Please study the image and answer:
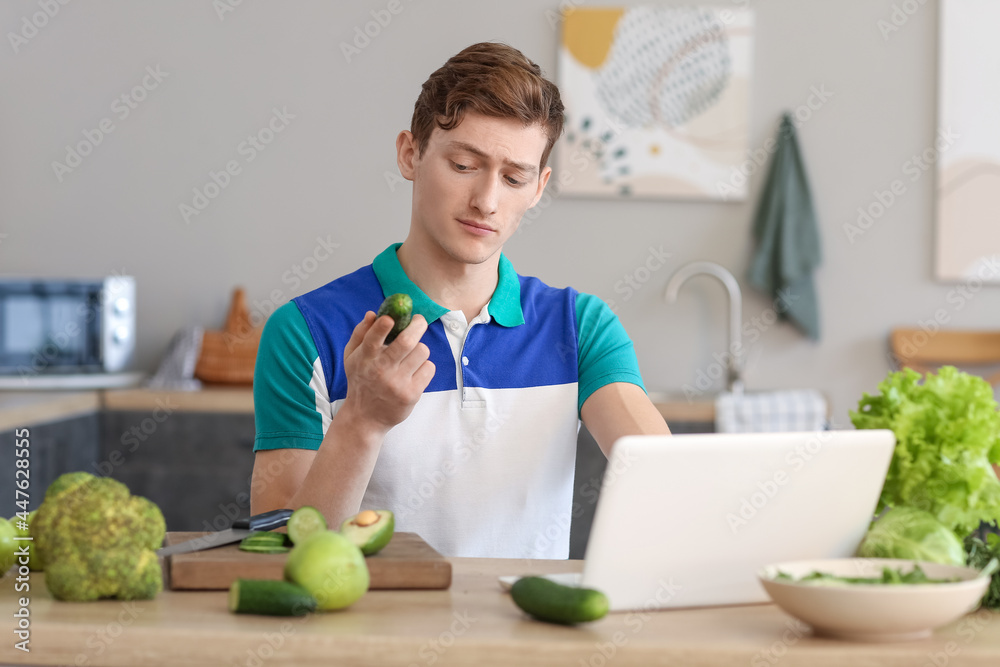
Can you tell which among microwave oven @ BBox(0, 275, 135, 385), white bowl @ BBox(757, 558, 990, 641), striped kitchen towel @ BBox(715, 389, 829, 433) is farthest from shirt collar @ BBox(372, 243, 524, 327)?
microwave oven @ BBox(0, 275, 135, 385)

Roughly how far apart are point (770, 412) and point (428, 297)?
1825 millimetres

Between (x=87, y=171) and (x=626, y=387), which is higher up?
(x=87, y=171)

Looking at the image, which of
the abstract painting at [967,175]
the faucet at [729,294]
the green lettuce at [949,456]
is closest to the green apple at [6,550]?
the green lettuce at [949,456]

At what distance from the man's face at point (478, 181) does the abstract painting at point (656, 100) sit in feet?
6.71

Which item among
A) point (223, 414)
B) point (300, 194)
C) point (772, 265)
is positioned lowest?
point (223, 414)

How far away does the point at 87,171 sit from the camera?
354 centimetres

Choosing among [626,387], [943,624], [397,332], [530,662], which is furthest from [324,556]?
[626,387]

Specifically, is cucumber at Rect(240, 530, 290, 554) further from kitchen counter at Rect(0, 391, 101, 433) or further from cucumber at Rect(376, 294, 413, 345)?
kitchen counter at Rect(0, 391, 101, 433)

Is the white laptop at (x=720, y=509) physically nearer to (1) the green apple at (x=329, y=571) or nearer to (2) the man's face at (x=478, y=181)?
(1) the green apple at (x=329, y=571)

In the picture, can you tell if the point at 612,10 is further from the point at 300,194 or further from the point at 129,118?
the point at 129,118

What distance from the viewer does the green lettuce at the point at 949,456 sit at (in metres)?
1.02

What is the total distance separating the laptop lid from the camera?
89 centimetres

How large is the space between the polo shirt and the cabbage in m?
0.59

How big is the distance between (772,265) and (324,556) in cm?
280
